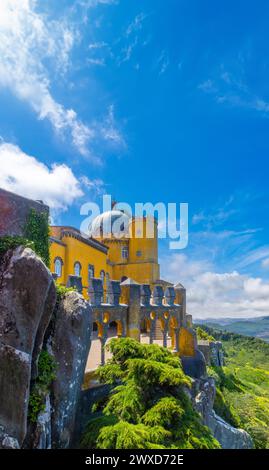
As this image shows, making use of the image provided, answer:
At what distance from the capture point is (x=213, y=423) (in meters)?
17.7

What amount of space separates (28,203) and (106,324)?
675 cm

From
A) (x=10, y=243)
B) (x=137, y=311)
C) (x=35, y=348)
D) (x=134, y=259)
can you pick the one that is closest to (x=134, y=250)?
(x=134, y=259)

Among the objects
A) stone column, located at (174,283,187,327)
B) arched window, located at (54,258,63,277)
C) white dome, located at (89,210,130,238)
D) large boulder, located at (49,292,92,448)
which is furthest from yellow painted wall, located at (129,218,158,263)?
large boulder, located at (49,292,92,448)

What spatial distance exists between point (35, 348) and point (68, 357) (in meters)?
1.27

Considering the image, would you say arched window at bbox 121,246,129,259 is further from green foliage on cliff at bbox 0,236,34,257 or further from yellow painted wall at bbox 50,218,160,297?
green foliage on cliff at bbox 0,236,34,257

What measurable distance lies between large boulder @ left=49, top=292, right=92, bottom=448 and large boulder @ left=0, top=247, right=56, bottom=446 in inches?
32.1

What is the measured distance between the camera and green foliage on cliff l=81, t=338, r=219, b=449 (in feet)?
26.6

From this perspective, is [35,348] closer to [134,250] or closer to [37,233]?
[37,233]

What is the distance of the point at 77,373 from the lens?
31.5ft

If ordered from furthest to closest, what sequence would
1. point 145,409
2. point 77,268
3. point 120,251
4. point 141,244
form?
point 120,251
point 141,244
point 77,268
point 145,409

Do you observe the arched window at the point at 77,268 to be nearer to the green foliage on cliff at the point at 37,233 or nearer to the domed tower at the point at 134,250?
the domed tower at the point at 134,250
